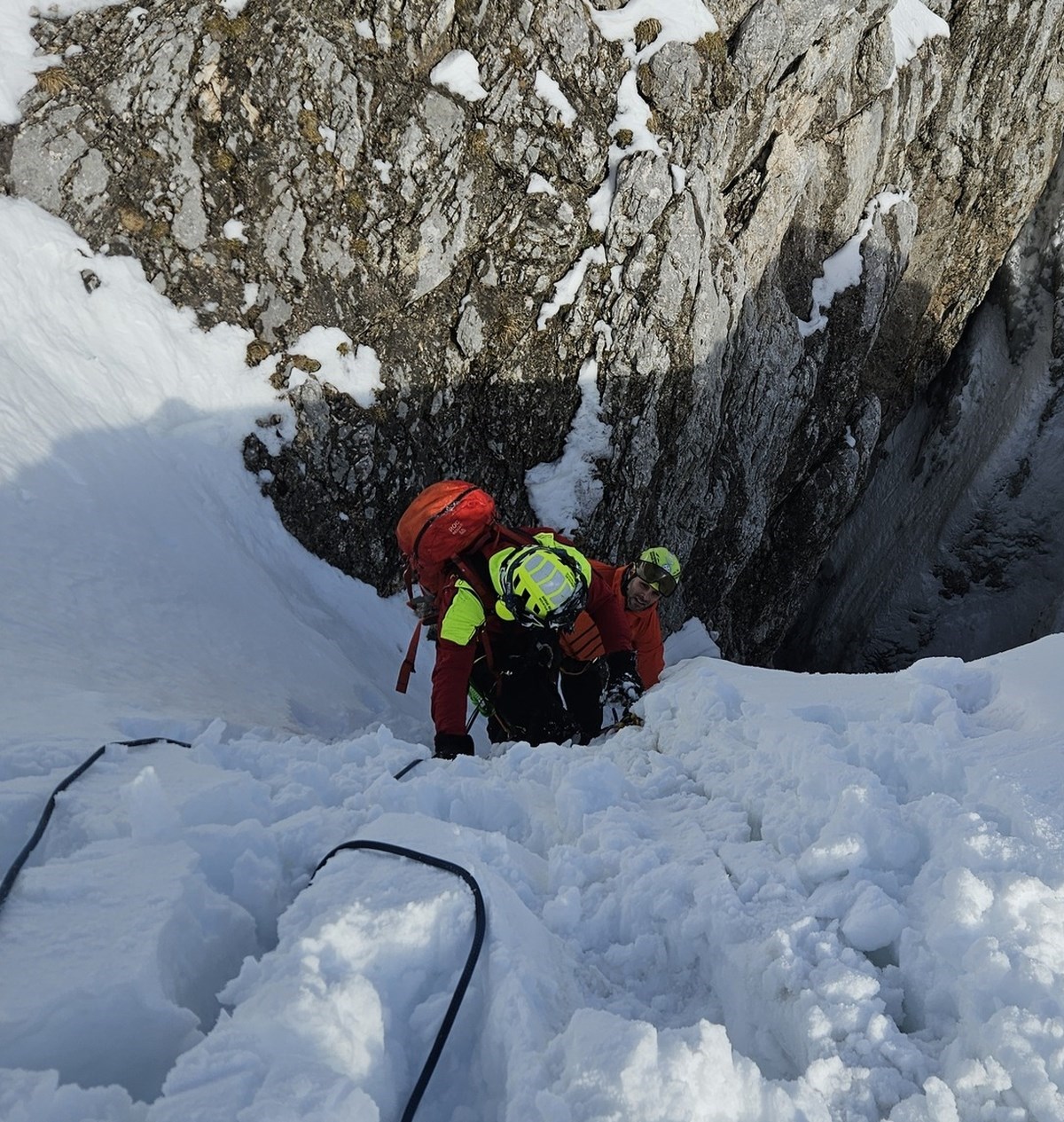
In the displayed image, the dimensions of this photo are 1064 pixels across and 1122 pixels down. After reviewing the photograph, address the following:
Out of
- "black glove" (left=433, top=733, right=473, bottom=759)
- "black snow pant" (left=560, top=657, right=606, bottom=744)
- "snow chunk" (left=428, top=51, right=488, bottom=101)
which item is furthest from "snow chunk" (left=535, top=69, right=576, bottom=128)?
"black glove" (left=433, top=733, right=473, bottom=759)

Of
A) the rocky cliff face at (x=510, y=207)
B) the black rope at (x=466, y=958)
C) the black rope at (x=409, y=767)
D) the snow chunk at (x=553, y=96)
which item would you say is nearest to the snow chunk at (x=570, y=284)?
the rocky cliff face at (x=510, y=207)

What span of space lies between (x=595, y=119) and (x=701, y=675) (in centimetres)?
880

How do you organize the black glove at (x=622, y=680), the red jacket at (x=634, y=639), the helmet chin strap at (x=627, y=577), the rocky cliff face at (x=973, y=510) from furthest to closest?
the rocky cliff face at (x=973, y=510), the helmet chin strap at (x=627, y=577), the red jacket at (x=634, y=639), the black glove at (x=622, y=680)

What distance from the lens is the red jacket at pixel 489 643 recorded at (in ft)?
17.5

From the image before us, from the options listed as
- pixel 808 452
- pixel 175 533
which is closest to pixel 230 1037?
pixel 175 533

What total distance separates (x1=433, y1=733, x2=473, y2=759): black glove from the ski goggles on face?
2.30 meters

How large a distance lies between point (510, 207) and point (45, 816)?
968cm

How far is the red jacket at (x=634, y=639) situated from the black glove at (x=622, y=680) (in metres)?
0.59

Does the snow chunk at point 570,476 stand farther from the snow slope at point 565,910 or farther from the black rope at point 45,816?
the black rope at point 45,816

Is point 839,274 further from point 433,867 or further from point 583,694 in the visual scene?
point 433,867

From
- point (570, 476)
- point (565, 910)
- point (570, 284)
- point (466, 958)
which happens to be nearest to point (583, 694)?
point (565, 910)

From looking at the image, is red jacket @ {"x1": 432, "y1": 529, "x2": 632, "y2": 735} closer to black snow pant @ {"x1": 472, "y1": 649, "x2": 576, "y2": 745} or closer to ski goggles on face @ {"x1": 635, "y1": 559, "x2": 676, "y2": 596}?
black snow pant @ {"x1": 472, "y1": 649, "x2": 576, "y2": 745}

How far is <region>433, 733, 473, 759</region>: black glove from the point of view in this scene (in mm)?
5141

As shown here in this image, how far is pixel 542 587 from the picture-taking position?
17.0 ft
